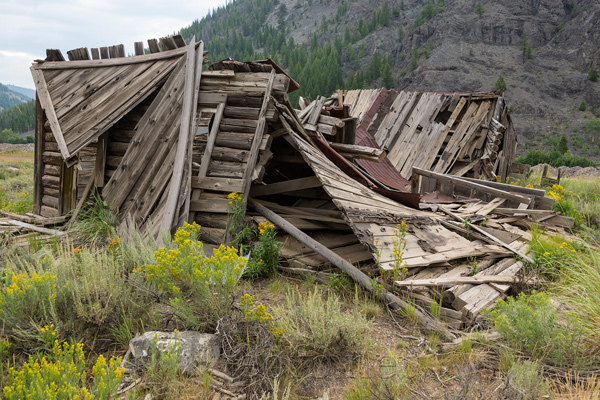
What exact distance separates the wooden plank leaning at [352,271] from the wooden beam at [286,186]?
31 cm

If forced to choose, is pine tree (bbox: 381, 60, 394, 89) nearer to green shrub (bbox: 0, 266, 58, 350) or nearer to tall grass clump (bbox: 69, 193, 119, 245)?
tall grass clump (bbox: 69, 193, 119, 245)

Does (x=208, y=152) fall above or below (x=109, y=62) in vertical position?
below

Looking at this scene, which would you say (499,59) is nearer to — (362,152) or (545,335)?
(362,152)

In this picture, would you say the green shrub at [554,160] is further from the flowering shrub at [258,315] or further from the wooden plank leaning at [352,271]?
the flowering shrub at [258,315]

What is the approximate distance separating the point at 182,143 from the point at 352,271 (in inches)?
111

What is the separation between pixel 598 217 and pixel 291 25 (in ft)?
529

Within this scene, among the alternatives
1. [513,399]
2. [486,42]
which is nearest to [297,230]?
[513,399]

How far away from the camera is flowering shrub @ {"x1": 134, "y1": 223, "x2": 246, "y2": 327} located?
3113mm

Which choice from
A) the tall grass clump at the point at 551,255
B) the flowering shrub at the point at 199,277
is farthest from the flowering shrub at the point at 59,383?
the tall grass clump at the point at 551,255

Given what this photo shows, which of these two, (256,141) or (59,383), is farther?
(256,141)

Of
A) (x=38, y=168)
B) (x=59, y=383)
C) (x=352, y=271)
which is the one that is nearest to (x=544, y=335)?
(x=352, y=271)

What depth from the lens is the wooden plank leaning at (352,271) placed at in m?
3.80

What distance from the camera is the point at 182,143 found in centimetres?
530

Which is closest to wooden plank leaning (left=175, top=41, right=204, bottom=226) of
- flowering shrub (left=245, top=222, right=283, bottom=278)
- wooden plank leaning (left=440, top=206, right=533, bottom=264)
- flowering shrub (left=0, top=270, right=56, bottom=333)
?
flowering shrub (left=245, top=222, right=283, bottom=278)
